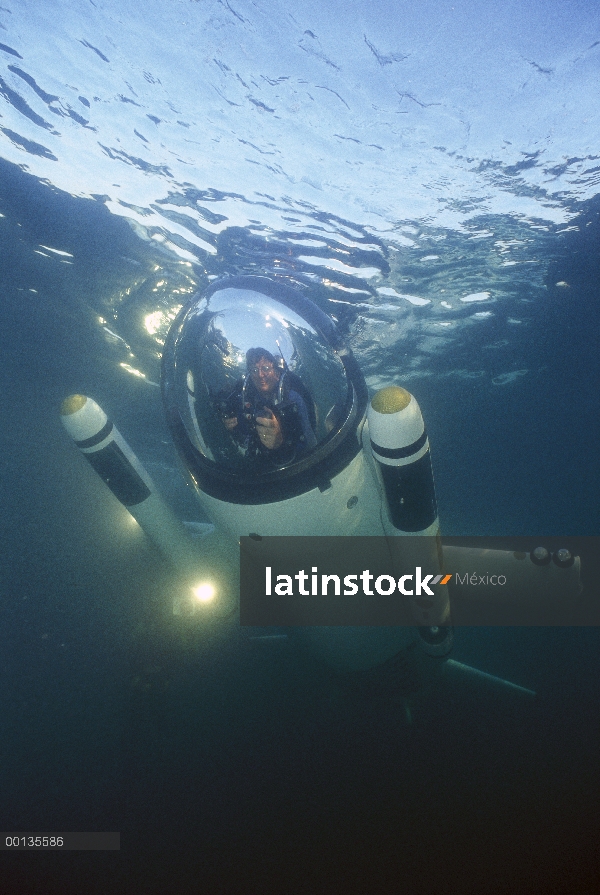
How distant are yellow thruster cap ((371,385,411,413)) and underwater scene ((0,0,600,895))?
2.77 feet

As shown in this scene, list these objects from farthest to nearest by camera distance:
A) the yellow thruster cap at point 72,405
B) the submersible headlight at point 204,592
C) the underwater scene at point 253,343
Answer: the submersible headlight at point 204,592
the underwater scene at point 253,343
the yellow thruster cap at point 72,405

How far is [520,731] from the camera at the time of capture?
37.6ft

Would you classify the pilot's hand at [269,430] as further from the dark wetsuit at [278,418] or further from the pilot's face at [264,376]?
the pilot's face at [264,376]

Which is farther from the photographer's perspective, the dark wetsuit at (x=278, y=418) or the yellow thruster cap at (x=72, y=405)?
the yellow thruster cap at (x=72, y=405)

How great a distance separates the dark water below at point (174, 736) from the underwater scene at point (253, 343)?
0.16ft

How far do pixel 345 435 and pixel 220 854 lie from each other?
310 inches

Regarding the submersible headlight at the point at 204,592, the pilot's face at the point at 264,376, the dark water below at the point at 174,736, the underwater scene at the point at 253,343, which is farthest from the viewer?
the dark water below at the point at 174,736

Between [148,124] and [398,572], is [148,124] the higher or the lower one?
the higher one

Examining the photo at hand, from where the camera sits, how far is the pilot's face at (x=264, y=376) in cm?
323

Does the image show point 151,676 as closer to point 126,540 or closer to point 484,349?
point 126,540

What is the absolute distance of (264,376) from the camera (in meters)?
3.24

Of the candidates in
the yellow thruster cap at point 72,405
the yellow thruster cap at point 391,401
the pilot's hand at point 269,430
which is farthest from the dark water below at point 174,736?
the yellow thruster cap at point 391,401

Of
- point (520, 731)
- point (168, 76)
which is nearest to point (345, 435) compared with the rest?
point (168, 76)

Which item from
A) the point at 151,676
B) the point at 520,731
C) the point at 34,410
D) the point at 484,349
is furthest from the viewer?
the point at 484,349
